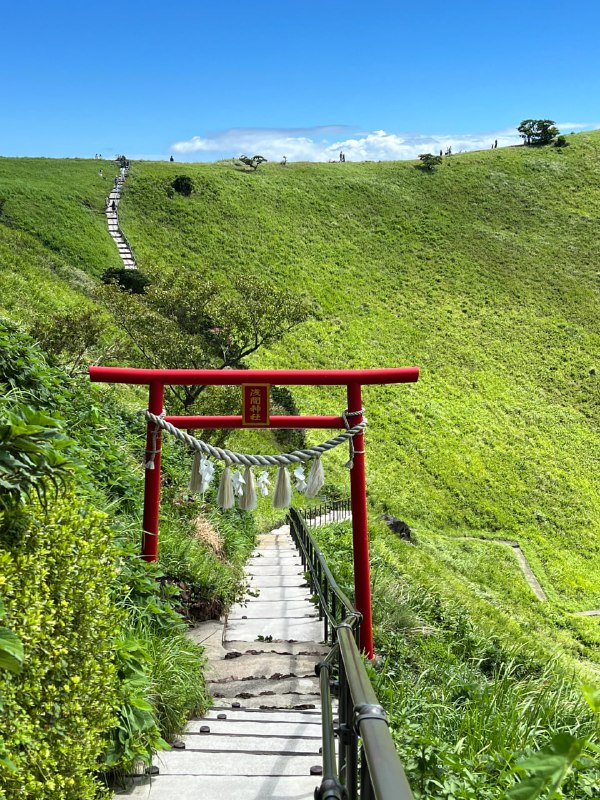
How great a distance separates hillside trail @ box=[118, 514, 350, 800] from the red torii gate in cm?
87

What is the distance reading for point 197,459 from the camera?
19.6ft

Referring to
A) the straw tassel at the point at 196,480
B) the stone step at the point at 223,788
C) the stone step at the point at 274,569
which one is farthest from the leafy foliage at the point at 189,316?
the stone step at the point at 223,788

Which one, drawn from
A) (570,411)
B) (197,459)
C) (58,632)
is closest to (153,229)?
(570,411)

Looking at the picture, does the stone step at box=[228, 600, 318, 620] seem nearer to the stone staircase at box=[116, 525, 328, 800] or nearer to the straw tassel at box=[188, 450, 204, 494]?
the stone staircase at box=[116, 525, 328, 800]

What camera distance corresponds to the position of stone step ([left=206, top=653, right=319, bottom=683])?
589cm

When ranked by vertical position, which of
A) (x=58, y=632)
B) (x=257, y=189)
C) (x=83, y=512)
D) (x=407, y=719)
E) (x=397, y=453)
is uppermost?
(x=257, y=189)

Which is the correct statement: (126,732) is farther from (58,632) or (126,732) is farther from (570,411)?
(570,411)

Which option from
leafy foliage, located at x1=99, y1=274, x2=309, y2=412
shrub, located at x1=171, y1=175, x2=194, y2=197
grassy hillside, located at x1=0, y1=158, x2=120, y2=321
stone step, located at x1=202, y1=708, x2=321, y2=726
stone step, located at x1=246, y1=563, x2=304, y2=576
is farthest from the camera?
shrub, located at x1=171, y1=175, x2=194, y2=197

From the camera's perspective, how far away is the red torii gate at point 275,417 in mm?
5840

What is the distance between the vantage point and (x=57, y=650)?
3.17 m

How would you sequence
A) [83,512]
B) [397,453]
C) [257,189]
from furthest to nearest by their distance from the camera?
[257,189] < [397,453] < [83,512]

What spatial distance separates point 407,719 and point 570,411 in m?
34.6

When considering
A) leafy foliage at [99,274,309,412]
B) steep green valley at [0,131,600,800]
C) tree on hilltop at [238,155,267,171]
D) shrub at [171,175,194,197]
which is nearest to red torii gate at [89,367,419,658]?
steep green valley at [0,131,600,800]

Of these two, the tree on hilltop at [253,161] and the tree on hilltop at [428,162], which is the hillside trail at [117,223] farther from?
the tree on hilltop at [428,162]
